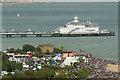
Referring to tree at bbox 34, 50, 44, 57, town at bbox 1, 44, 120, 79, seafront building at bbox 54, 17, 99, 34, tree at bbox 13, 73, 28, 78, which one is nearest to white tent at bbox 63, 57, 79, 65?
town at bbox 1, 44, 120, 79

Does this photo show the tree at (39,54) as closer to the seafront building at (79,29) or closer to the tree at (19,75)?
the tree at (19,75)

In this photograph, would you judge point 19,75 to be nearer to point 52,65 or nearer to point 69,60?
point 52,65

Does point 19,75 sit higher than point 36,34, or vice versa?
point 36,34

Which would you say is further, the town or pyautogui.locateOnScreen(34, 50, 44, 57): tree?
pyautogui.locateOnScreen(34, 50, 44, 57): tree

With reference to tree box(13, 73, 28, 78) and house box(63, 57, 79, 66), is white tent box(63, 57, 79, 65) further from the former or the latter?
tree box(13, 73, 28, 78)

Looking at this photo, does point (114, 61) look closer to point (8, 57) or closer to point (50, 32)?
point (8, 57)

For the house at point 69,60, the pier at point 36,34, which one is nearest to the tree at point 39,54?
the house at point 69,60

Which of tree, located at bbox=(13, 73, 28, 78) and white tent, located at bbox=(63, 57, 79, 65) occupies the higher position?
white tent, located at bbox=(63, 57, 79, 65)

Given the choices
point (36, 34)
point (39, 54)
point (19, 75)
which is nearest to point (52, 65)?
point (39, 54)
